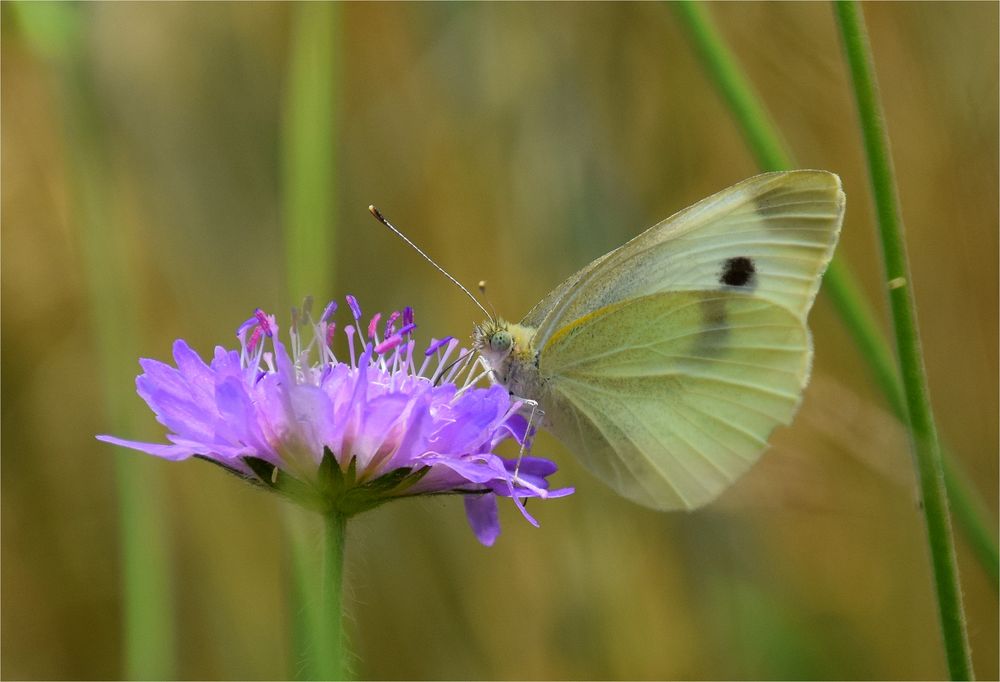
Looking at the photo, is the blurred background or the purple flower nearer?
the purple flower

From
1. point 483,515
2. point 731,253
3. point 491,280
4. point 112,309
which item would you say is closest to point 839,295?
point 731,253

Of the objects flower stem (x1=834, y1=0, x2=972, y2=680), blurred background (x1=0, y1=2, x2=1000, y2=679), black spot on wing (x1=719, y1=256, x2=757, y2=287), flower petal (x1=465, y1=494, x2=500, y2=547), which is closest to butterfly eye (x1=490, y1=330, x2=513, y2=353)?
flower petal (x1=465, y1=494, x2=500, y2=547)

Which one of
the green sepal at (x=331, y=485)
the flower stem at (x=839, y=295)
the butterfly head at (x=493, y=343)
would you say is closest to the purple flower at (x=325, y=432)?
the green sepal at (x=331, y=485)

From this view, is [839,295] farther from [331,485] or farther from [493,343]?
[331,485]

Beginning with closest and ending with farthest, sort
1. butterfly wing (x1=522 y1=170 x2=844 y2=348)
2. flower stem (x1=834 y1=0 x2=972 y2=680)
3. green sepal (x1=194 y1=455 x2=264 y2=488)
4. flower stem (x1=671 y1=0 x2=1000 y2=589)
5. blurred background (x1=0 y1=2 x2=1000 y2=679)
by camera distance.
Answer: flower stem (x1=834 y1=0 x2=972 y2=680) < green sepal (x1=194 y1=455 x2=264 y2=488) < flower stem (x1=671 y1=0 x2=1000 y2=589) < butterfly wing (x1=522 y1=170 x2=844 y2=348) < blurred background (x1=0 y1=2 x2=1000 y2=679)

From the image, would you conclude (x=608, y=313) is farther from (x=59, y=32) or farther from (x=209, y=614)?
(x=209, y=614)

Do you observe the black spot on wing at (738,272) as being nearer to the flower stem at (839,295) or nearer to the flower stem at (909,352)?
the flower stem at (839,295)

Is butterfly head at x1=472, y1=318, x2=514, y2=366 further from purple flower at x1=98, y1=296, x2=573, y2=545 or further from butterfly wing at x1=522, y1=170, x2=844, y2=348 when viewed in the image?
purple flower at x1=98, y1=296, x2=573, y2=545
